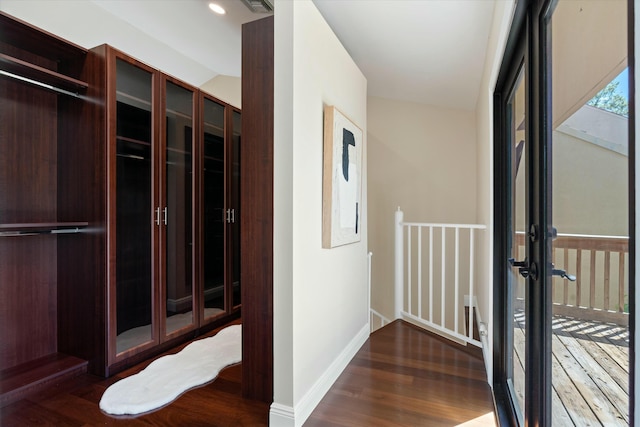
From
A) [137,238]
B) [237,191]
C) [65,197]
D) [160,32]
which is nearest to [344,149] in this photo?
[237,191]

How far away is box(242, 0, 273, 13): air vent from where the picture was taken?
2.44 m

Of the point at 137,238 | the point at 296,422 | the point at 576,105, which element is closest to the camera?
the point at 576,105

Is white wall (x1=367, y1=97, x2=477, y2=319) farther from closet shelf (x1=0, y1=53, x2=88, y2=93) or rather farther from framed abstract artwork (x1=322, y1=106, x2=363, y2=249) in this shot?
closet shelf (x1=0, y1=53, x2=88, y2=93)

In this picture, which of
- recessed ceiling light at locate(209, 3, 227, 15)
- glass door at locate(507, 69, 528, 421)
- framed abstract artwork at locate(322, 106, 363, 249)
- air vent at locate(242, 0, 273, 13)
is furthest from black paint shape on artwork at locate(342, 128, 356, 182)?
recessed ceiling light at locate(209, 3, 227, 15)

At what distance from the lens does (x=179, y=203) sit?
2.76 m

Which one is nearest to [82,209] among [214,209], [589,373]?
[214,209]

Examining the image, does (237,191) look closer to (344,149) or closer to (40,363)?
(344,149)

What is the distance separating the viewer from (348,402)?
1963mm

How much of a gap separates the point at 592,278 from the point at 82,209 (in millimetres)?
2708

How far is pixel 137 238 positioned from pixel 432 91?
120 inches

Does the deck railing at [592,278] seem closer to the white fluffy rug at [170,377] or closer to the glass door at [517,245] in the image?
the glass door at [517,245]

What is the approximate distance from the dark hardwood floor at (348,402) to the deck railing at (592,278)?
3.86 feet

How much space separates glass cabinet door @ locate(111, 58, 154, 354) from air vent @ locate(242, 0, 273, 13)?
90 centimetres

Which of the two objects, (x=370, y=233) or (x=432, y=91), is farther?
(x=370, y=233)
